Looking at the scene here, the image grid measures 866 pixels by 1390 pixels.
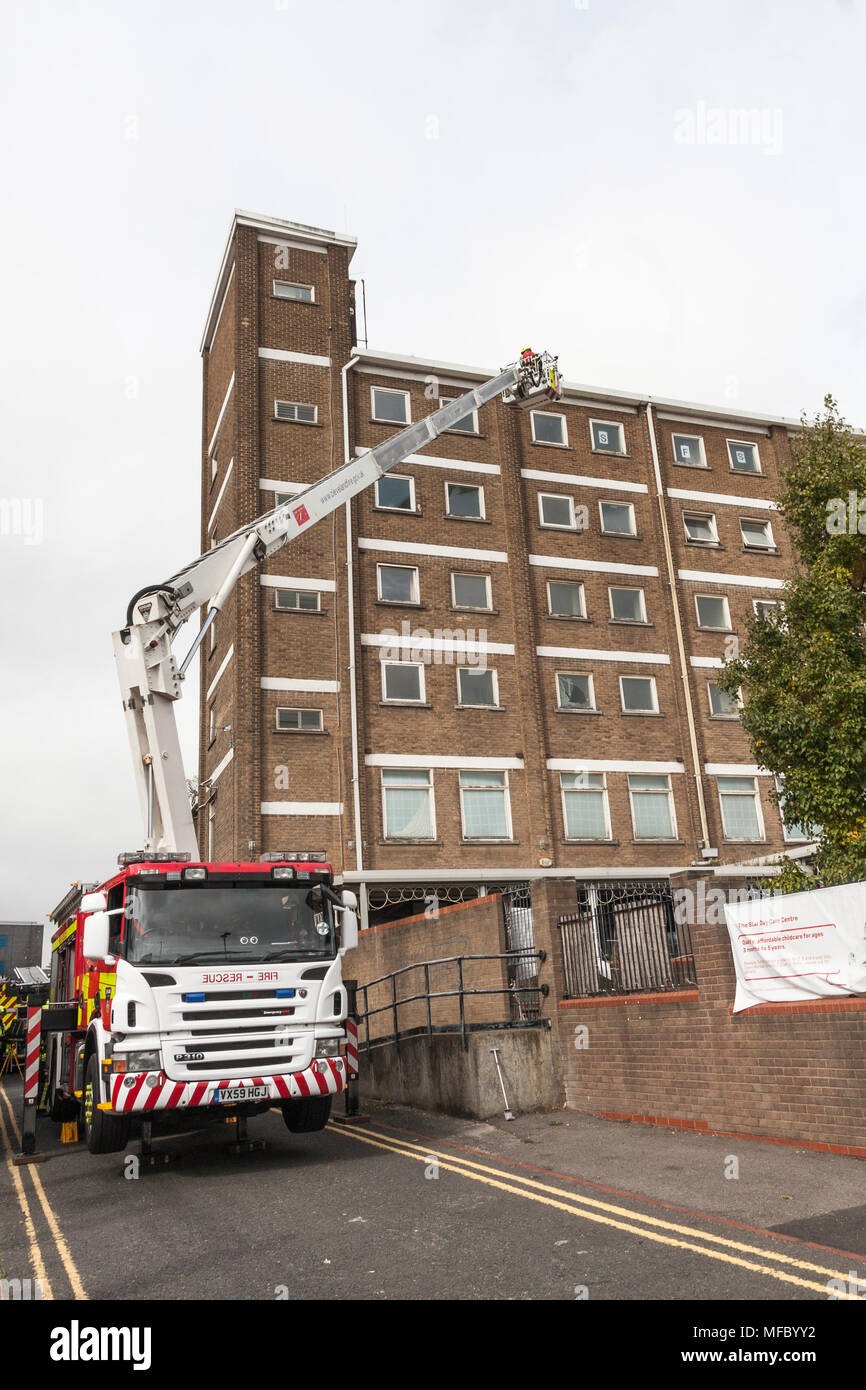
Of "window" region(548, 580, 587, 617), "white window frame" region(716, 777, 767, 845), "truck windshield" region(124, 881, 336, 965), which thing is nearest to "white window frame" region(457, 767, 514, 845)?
"window" region(548, 580, 587, 617)

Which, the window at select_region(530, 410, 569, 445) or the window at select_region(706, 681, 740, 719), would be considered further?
the window at select_region(530, 410, 569, 445)

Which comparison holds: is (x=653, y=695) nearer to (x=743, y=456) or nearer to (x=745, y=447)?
(x=743, y=456)

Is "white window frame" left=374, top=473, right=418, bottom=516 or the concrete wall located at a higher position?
"white window frame" left=374, top=473, right=418, bottom=516

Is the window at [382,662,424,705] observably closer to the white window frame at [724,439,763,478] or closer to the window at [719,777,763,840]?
the window at [719,777,763,840]

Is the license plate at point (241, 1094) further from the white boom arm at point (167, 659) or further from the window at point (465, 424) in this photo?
the window at point (465, 424)

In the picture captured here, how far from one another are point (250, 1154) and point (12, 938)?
2215 centimetres

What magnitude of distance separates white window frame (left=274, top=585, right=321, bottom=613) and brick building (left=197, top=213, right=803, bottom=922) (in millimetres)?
98

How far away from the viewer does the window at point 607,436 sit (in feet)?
107

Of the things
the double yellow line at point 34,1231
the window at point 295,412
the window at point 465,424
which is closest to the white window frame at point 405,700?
the window at point 295,412

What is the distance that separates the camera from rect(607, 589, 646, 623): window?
31062 millimetres

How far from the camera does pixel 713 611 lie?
32.1 metres

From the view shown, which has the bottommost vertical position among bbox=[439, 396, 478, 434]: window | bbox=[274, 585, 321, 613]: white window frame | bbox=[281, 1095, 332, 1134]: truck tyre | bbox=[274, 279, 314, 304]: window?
bbox=[281, 1095, 332, 1134]: truck tyre

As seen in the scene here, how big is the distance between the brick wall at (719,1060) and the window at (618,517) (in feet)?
68.7
